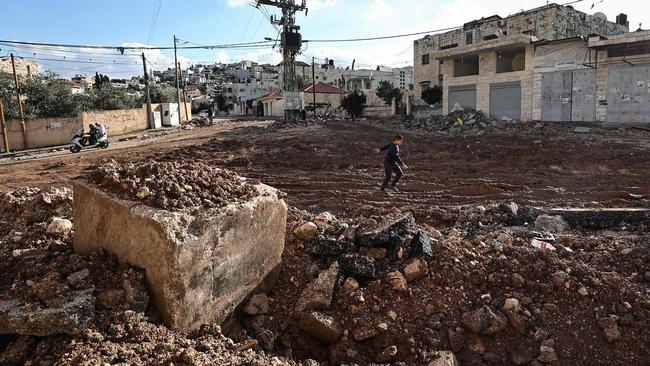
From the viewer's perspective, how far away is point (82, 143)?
20359 millimetres

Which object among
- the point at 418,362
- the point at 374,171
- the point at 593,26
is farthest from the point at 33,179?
the point at 593,26

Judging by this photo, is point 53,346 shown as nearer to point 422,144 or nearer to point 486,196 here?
point 486,196

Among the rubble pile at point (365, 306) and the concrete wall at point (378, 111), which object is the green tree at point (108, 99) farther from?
the rubble pile at point (365, 306)

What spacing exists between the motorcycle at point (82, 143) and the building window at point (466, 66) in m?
22.2

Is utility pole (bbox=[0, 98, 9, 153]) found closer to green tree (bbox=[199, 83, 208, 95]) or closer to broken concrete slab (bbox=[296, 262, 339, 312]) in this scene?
broken concrete slab (bbox=[296, 262, 339, 312])

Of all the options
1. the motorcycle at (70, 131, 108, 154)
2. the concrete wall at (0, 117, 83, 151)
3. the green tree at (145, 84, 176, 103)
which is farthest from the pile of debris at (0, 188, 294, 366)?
the green tree at (145, 84, 176, 103)

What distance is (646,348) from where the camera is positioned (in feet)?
12.8

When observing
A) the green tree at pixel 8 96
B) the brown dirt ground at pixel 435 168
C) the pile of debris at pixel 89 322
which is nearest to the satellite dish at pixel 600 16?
the brown dirt ground at pixel 435 168

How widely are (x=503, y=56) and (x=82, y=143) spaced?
2374 cm

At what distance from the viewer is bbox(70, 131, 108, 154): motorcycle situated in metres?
19.8

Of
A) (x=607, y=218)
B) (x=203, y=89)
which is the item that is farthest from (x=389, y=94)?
(x=203, y=89)

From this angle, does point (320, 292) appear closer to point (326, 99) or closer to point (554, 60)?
point (554, 60)

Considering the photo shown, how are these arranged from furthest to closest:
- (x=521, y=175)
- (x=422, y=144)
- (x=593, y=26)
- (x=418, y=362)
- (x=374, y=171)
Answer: (x=593, y=26) < (x=422, y=144) < (x=374, y=171) < (x=521, y=175) < (x=418, y=362)

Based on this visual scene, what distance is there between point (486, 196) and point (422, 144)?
8959 mm
